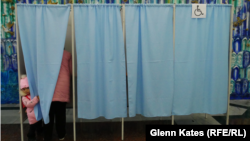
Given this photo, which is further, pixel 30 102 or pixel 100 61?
pixel 100 61

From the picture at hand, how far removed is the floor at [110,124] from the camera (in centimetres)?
298

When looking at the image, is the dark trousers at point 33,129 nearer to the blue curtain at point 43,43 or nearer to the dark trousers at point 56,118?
the dark trousers at point 56,118

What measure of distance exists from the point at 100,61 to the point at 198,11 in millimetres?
1679

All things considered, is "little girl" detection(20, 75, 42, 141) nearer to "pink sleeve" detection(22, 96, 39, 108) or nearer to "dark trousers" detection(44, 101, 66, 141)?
"pink sleeve" detection(22, 96, 39, 108)

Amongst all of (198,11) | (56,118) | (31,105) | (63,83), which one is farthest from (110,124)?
(198,11)

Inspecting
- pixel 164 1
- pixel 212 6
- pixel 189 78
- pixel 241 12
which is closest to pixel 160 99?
pixel 189 78

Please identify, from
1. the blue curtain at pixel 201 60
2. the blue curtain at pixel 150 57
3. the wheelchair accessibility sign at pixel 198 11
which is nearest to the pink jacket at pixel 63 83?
the blue curtain at pixel 150 57

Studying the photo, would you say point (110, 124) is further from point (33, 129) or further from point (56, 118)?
point (33, 129)

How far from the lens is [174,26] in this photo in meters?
2.72

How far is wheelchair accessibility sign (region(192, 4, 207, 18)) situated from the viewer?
2695 mm

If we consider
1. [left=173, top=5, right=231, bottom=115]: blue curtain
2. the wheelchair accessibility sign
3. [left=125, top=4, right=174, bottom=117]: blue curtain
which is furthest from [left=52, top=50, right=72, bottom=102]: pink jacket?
the wheelchair accessibility sign

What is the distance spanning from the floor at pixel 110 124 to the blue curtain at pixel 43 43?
83cm

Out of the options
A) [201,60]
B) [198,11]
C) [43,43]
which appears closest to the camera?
[43,43]

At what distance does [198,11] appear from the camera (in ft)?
8.86
